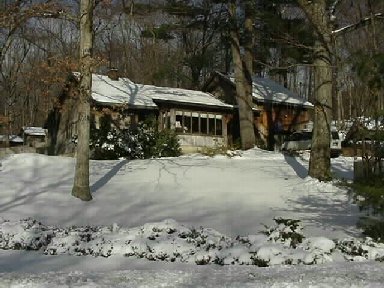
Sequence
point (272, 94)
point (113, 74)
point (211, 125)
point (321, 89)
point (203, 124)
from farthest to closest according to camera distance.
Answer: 1. point (272, 94)
2. point (113, 74)
3. point (211, 125)
4. point (203, 124)
5. point (321, 89)

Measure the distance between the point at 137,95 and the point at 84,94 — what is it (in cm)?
1714

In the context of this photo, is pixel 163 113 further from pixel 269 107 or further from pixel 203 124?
pixel 269 107

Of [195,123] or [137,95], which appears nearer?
[137,95]

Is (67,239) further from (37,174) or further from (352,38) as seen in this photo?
(352,38)

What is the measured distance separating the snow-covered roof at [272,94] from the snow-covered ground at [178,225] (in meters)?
13.9

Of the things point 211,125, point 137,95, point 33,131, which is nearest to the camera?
point 137,95

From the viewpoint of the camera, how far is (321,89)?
18.5 metres

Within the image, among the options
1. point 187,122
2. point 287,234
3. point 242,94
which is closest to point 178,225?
point 287,234

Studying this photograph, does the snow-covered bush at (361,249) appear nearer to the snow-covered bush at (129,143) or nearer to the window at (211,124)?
the snow-covered bush at (129,143)

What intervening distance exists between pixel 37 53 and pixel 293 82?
30.2 meters

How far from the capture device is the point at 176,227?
1112 cm

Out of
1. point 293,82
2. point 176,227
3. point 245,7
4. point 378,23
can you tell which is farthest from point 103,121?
point 293,82

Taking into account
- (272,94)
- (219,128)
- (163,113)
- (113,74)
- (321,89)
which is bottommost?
(219,128)

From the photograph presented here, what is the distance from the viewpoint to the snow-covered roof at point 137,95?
31.2 metres
